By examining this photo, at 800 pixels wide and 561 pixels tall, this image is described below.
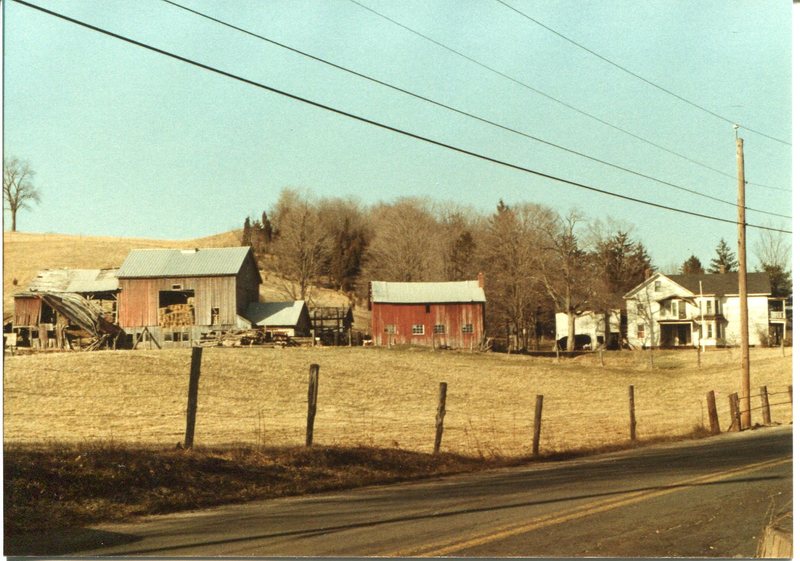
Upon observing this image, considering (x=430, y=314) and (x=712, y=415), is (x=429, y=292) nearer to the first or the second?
(x=430, y=314)

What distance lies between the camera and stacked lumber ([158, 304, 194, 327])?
166ft

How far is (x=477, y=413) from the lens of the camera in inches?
1030

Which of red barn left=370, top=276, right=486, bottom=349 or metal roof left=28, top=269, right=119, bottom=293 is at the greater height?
metal roof left=28, top=269, right=119, bottom=293

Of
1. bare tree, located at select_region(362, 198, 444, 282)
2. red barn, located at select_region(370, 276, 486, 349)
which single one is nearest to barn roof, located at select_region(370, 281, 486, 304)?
red barn, located at select_region(370, 276, 486, 349)

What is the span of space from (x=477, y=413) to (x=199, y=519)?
1864 cm

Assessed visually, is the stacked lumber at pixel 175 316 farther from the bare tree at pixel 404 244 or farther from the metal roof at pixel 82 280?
the bare tree at pixel 404 244

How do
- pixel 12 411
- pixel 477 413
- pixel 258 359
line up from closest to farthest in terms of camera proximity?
pixel 12 411
pixel 477 413
pixel 258 359

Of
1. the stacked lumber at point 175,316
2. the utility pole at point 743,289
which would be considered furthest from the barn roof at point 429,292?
the utility pole at point 743,289

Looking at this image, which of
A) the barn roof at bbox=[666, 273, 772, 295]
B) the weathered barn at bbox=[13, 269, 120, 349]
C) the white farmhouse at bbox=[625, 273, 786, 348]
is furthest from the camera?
the weathered barn at bbox=[13, 269, 120, 349]

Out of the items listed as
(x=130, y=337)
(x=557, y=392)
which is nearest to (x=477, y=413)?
(x=557, y=392)

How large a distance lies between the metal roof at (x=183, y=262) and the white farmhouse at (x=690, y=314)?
25.5m

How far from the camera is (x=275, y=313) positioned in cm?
5469

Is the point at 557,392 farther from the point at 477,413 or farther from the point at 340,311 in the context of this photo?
the point at 340,311

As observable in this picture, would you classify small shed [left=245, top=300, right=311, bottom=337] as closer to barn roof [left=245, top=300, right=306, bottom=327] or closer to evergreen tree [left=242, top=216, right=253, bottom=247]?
barn roof [left=245, top=300, right=306, bottom=327]
